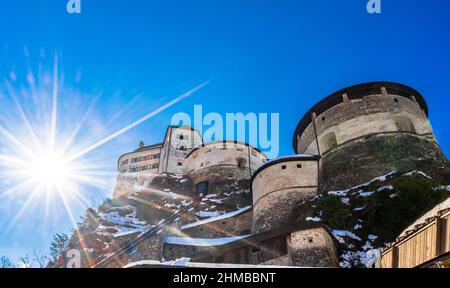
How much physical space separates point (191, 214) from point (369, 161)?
11.6m

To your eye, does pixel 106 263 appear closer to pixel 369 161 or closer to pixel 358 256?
pixel 358 256

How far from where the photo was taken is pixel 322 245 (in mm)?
15266

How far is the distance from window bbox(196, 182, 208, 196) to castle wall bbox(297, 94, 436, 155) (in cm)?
1065

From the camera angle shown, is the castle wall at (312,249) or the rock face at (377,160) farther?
the rock face at (377,160)

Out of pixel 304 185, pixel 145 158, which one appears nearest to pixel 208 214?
pixel 304 185

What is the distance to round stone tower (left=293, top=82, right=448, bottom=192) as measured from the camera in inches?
853

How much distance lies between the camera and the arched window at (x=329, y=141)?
25766mm

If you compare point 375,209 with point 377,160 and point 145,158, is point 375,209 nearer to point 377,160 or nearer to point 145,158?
point 377,160

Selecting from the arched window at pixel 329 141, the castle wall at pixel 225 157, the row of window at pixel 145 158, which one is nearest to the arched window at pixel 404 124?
the arched window at pixel 329 141

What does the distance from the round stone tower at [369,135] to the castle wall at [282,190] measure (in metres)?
0.96

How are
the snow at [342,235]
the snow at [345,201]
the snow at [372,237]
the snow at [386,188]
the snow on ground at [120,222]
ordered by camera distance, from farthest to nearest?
the snow on ground at [120,222]
the snow at [345,201]
the snow at [386,188]
the snow at [342,235]
the snow at [372,237]

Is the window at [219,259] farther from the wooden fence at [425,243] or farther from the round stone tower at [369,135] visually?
the wooden fence at [425,243]

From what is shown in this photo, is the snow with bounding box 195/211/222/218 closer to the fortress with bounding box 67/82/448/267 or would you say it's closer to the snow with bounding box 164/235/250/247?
the fortress with bounding box 67/82/448/267
